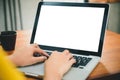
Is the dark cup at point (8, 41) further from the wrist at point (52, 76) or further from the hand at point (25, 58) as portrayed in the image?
the wrist at point (52, 76)

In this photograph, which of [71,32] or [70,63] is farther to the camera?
[71,32]

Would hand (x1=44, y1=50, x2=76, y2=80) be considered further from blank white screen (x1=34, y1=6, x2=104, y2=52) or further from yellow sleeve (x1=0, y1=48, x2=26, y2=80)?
yellow sleeve (x1=0, y1=48, x2=26, y2=80)

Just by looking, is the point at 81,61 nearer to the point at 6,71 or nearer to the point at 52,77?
the point at 52,77

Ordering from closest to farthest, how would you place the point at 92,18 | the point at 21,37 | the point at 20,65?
the point at 20,65 → the point at 92,18 → the point at 21,37

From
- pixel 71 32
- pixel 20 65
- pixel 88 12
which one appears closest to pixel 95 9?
pixel 88 12

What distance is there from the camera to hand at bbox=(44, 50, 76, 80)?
586mm

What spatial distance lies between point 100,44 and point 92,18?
13 cm

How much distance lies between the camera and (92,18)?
854 mm

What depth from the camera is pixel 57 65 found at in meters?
0.65

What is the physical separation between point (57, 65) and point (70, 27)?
29cm

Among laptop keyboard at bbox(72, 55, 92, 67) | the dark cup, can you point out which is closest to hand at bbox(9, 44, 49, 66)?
laptop keyboard at bbox(72, 55, 92, 67)

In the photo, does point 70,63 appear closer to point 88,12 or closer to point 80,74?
point 80,74

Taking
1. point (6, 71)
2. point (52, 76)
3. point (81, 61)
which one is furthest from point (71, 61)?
point (6, 71)

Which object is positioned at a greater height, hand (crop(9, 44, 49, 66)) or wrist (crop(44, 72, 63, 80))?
wrist (crop(44, 72, 63, 80))
